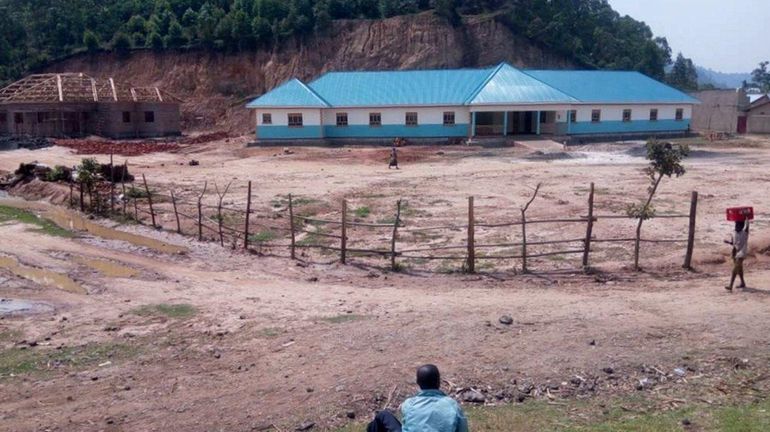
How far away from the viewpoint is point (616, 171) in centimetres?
2714

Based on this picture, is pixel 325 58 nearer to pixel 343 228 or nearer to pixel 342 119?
pixel 342 119

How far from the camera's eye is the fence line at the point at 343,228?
12.8m

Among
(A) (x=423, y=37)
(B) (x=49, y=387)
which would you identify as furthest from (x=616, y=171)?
(A) (x=423, y=37)

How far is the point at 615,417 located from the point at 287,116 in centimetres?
3475

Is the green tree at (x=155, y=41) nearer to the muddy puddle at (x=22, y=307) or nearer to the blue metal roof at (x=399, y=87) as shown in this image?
the blue metal roof at (x=399, y=87)

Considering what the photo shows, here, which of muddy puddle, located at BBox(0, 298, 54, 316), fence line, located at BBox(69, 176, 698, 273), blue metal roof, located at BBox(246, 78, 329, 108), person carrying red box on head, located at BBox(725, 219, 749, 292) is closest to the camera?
muddy puddle, located at BBox(0, 298, 54, 316)

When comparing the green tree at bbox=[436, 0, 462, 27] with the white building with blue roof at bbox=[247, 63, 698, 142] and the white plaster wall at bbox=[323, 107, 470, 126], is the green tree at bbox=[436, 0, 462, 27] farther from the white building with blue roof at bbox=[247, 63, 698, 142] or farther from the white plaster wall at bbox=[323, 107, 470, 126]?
the white plaster wall at bbox=[323, 107, 470, 126]

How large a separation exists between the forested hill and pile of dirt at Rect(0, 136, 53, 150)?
19.8 meters

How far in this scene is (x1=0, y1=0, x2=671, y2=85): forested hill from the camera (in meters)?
56.5

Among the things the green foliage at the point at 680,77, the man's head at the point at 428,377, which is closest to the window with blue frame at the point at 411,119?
the man's head at the point at 428,377

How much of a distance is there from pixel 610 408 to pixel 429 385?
3097mm

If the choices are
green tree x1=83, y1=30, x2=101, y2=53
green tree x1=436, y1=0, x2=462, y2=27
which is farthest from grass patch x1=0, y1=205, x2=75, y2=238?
green tree x1=436, y1=0, x2=462, y2=27

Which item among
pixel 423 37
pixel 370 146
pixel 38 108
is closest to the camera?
pixel 370 146

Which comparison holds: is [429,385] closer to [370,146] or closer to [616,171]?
[616,171]
